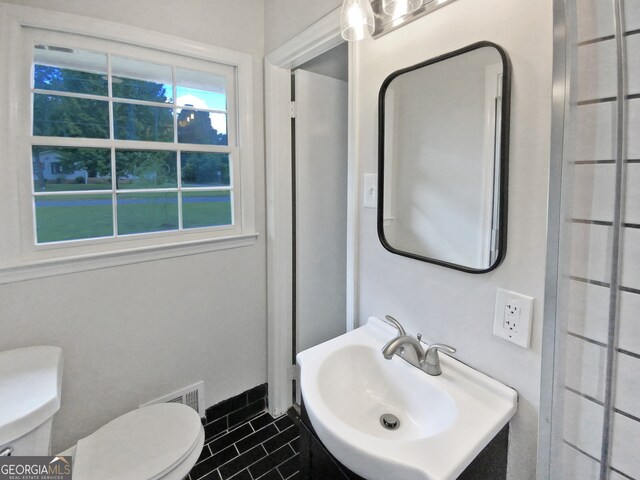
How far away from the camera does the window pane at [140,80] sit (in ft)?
4.58

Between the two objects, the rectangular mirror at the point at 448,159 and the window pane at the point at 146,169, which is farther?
the window pane at the point at 146,169

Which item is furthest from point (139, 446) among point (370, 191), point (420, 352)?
point (370, 191)

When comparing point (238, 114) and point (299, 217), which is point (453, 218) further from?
point (238, 114)

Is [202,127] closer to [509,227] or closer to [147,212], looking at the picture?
[147,212]

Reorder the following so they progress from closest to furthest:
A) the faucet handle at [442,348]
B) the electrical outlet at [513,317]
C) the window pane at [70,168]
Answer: the electrical outlet at [513,317] → the faucet handle at [442,348] → the window pane at [70,168]

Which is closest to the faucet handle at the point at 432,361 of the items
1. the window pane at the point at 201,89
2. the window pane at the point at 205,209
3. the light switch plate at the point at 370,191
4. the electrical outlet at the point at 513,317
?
the electrical outlet at the point at 513,317

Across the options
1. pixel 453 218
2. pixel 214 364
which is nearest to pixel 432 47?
pixel 453 218

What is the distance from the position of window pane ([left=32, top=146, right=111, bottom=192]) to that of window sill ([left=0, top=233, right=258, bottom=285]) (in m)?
0.31

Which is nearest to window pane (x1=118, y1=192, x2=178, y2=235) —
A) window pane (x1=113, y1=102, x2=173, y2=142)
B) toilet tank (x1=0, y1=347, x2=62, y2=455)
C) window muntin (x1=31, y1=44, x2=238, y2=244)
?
window muntin (x1=31, y1=44, x2=238, y2=244)

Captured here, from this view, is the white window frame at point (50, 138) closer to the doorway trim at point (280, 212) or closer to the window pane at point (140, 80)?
the window pane at point (140, 80)

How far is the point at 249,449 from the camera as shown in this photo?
1686mm

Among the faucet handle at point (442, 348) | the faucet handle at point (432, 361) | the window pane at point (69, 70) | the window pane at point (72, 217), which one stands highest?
the window pane at point (69, 70)

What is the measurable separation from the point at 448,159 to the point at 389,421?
84cm

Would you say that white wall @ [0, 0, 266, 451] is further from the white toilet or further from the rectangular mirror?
the rectangular mirror
